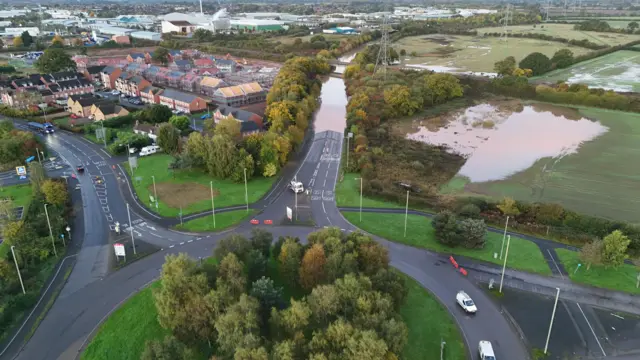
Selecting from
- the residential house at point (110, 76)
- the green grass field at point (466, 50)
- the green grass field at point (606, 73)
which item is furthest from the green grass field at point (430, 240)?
the green grass field at point (466, 50)

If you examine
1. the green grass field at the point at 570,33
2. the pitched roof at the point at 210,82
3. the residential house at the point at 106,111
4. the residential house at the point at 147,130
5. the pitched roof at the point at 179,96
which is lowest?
the residential house at the point at 147,130

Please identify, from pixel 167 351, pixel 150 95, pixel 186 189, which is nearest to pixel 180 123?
pixel 150 95

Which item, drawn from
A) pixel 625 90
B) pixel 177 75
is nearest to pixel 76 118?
pixel 177 75

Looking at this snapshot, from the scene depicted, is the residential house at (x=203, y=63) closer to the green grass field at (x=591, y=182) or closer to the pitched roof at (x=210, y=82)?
the pitched roof at (x=210, y=82)

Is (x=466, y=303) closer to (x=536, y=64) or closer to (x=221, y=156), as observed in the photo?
(x=221, y=156)

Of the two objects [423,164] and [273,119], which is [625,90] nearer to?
[423,164]

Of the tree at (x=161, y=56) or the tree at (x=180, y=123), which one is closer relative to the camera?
the tree at (x=180, y=123)
